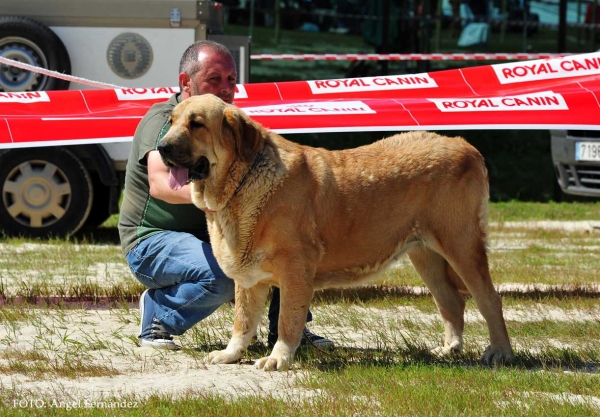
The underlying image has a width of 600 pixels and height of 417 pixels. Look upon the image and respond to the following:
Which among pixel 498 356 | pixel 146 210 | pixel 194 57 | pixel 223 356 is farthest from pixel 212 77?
pixel 498 356

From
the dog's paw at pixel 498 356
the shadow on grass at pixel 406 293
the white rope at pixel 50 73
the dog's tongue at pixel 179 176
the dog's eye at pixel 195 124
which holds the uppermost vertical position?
the dog's eye at pixel 195 124

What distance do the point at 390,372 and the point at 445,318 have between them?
0.89 meters

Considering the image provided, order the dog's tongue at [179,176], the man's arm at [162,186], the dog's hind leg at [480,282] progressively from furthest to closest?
the dog's hind leg at [480,282]
the man's arm at [162,186]
the dog's tongue at [179,176]

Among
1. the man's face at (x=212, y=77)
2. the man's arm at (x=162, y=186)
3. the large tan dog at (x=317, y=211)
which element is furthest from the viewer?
the man's face at (x=212, y=77)

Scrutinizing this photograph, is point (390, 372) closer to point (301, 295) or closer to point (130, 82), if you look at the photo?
point (301, 295)

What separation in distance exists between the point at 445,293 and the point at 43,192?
560 centimetres

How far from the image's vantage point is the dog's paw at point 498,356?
5758 millimetres

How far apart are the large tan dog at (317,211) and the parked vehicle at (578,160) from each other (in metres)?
5.77

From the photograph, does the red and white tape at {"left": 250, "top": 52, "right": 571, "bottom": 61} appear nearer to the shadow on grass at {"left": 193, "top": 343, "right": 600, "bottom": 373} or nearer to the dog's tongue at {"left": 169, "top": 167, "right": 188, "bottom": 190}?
the shadow on grass at {"left": 193, "top": 343, "right": 600, "bottom": 373}

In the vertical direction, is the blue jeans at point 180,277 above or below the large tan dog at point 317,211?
below

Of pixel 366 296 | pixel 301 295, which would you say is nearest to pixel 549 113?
pixel 366 296

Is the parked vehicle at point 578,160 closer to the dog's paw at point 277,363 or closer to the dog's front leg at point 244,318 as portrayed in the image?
the dog's front leg at point 244,318

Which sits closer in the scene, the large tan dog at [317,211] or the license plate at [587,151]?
the large tan dog at [317,211]

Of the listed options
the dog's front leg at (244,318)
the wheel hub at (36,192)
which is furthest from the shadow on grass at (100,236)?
the dog's front leg at (244,318)
